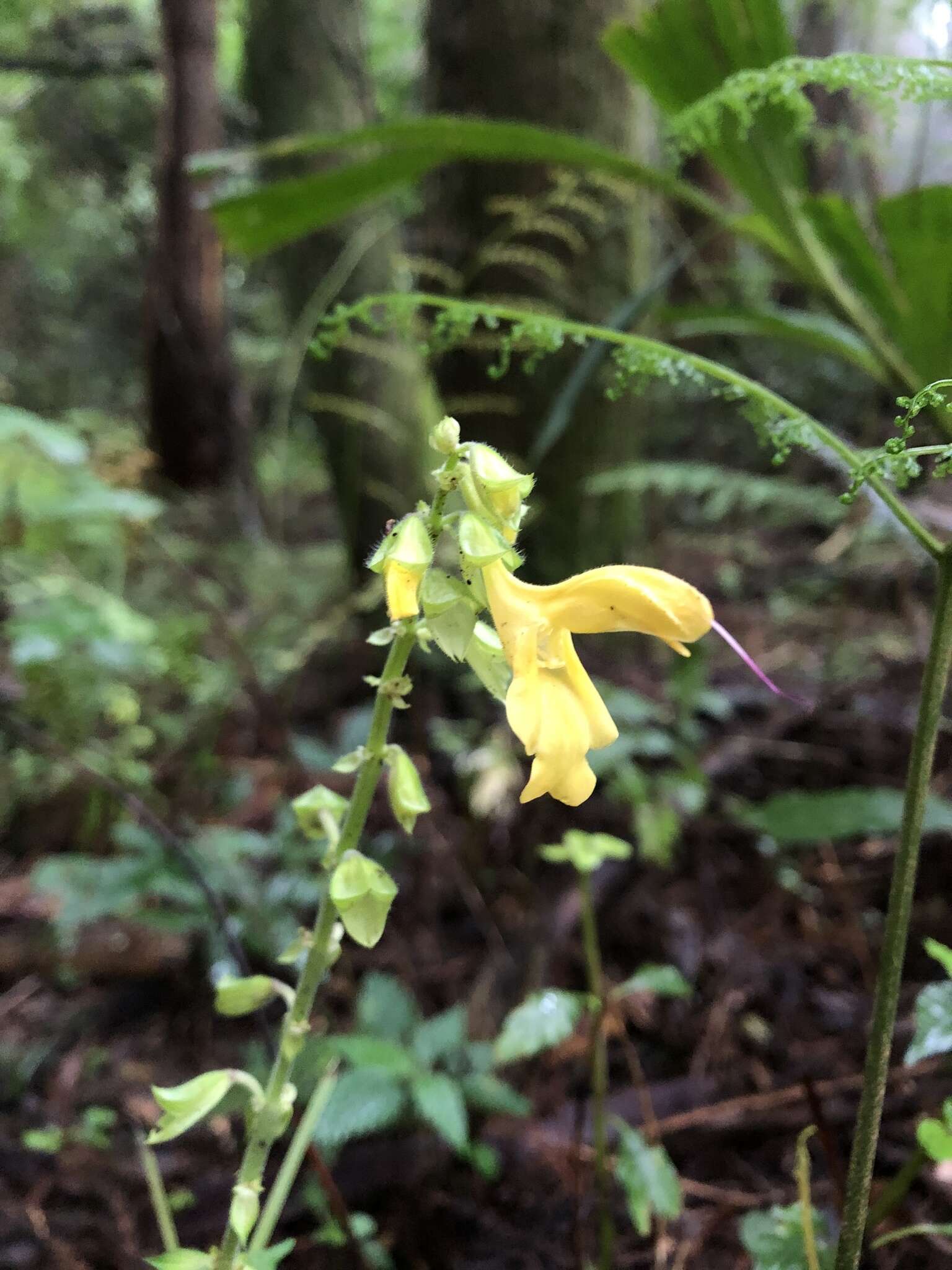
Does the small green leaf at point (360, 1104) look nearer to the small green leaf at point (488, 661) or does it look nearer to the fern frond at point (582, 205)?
the small green leaf at point (488, 661)

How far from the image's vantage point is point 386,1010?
148 centimetres

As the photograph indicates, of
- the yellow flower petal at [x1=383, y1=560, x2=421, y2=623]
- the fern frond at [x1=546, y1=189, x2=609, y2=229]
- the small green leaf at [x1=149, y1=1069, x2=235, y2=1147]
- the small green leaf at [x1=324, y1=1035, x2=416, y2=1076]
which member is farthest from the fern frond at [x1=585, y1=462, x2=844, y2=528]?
the small green leaf at [x1=149, y1=1069, x2=235, y2=1147]

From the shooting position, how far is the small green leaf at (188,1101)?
74 cm

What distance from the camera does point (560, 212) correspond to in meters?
2.38

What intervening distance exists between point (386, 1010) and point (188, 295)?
4346mm

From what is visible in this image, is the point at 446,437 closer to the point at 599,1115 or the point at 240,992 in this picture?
the point at 240,992

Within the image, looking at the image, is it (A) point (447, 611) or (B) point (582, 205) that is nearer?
(A) point (447, 611)

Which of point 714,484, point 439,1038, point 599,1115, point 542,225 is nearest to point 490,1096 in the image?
point 439,1038

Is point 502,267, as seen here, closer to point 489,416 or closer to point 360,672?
point 489,416

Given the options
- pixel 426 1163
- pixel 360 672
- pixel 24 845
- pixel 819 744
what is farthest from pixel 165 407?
pixel 426 1163

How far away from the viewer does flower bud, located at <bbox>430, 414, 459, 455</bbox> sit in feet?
2.23

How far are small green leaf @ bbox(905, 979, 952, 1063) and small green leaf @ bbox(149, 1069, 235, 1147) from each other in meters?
0.67

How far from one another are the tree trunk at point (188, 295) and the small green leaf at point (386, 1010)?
382 centimetres

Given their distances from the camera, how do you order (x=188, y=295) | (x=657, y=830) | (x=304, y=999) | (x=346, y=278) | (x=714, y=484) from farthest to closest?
(x=188, y=295) → (x=346, y=278) → (x=714, y=484) → (x=657, y=830) → (x=304, y=999)
